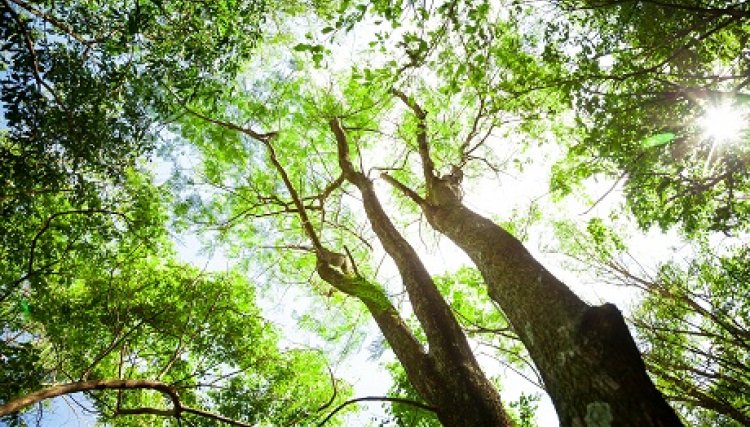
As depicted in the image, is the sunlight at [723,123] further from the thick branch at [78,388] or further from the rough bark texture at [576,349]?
the thick branch at [78,388]

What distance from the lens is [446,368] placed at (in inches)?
149

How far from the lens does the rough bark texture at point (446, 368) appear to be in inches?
133

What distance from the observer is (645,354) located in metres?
8.10

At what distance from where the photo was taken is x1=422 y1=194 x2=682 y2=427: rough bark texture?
7.57 ft

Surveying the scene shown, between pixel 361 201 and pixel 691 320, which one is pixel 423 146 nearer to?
pixel 361 201

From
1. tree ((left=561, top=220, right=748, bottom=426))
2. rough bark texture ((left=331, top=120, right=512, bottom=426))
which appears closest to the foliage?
tree ((left=561, top=220, right=748, bottom=426))

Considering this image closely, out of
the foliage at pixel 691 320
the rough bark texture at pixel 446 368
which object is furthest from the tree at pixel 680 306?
the rough bark texture at pixel 446 368

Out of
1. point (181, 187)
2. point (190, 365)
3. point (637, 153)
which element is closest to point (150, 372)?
point (190, 365)

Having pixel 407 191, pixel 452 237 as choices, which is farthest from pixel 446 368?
pixel 407 191

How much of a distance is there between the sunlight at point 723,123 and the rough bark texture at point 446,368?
4939mm

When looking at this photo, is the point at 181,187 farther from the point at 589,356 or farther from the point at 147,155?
the point at 589,356

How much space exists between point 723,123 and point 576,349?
5743 mm

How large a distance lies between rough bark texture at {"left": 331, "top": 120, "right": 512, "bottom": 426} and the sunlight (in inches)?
194

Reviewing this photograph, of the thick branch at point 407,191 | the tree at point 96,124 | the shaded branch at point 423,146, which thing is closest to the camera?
the tree at point 96,124
